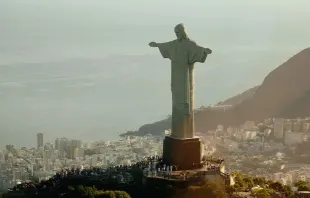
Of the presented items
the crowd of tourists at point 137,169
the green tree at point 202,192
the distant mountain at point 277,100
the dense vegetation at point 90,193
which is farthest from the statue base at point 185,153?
the distant mountain at point 277,100

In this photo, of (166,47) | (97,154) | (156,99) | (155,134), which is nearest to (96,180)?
(166,47)

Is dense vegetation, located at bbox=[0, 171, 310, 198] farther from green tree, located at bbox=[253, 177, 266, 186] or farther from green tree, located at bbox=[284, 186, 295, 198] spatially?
green tree, located at bbox=[253, 177, 266, 186]

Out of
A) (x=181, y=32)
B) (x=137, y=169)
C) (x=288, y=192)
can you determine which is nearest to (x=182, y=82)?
(x=181, y=32)

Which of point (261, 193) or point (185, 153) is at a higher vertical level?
point (185, 153)

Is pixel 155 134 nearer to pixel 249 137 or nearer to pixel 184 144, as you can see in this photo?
pixel 249 137

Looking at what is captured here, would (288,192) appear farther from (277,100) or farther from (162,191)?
(277,100)

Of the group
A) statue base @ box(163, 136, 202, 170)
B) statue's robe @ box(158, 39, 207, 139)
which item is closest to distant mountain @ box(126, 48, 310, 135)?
statue's robe @ box(158, 39, 207, 139)

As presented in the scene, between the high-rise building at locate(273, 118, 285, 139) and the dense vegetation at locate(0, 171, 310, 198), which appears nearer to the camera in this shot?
the dense vegetation at locate(0, 171, 310, 198)
